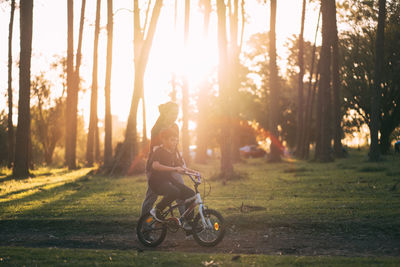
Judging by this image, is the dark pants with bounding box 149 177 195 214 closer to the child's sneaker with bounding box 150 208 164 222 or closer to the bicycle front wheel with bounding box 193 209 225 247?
the child's sneaker with bounding box 150 208 164 222

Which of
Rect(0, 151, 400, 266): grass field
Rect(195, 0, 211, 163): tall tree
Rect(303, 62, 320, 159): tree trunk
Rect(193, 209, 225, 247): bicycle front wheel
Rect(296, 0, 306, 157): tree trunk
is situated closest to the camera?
Rect(0, 151, 400, 266): grass field

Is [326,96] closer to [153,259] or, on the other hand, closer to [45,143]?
[153,259]

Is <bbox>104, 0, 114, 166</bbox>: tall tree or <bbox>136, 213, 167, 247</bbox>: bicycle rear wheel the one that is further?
<bbox>104, 0, 114, 166</bbox>: tall tree

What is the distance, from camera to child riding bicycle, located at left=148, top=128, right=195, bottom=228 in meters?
8.05

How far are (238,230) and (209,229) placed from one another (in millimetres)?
1657

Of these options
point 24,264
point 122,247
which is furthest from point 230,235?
point 24,264

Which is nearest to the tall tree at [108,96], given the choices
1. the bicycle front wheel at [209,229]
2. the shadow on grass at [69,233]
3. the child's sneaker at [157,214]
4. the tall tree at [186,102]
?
the tall tree at [186,102]

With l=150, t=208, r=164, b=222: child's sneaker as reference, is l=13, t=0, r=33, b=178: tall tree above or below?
above

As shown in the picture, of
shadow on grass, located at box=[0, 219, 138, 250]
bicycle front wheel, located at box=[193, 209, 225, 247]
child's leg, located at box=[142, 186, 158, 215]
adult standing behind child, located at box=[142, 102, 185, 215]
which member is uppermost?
adult standing behind child, located at box=[142, 102, 185, 215]

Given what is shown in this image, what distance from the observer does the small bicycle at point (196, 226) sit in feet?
25.9

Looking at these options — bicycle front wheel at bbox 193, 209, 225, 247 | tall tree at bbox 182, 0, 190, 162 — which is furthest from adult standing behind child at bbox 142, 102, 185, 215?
tall tree at bbox 182, 0, 190, 162

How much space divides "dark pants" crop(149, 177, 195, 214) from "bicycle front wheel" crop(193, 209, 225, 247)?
452 millimetres

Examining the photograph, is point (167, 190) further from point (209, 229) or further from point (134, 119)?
point (134, 119)

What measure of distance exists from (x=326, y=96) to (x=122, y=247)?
24.3m
